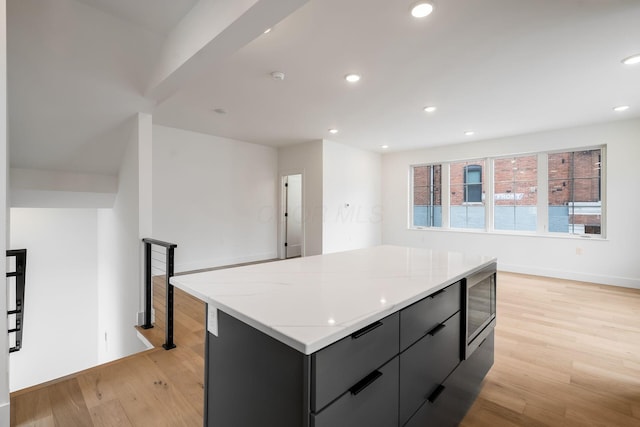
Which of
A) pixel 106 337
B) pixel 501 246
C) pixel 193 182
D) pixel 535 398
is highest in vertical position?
pixel 193 182

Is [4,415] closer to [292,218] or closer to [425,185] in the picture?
[292,218]

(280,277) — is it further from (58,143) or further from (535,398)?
(58,143)

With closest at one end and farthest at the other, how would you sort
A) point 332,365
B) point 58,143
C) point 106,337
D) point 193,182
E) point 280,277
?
point 332,365 → point 280,277 → point 58,143 → point 106,337 → point 193,182

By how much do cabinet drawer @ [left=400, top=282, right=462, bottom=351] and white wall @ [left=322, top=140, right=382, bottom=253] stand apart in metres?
4.22

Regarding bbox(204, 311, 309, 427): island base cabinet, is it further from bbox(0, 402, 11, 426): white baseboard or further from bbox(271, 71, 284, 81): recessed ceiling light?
bbox(271, 71, 284, 81): recessed ceiling light

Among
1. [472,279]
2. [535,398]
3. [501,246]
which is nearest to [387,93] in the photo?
[472,279]

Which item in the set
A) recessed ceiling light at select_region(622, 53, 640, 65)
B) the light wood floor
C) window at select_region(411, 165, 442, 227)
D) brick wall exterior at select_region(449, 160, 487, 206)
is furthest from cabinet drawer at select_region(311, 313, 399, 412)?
window at select_region(411, 165, 442, 227)

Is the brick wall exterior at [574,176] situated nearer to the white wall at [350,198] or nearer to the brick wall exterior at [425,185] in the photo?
the brick wall exterior at [425,185]

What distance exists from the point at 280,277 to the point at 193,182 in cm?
428

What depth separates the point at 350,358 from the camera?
917 millimetres

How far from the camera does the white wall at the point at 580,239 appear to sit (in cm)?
439

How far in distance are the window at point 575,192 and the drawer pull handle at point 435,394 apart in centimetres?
507

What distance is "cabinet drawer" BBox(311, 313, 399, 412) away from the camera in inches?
32.1

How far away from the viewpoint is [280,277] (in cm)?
147
